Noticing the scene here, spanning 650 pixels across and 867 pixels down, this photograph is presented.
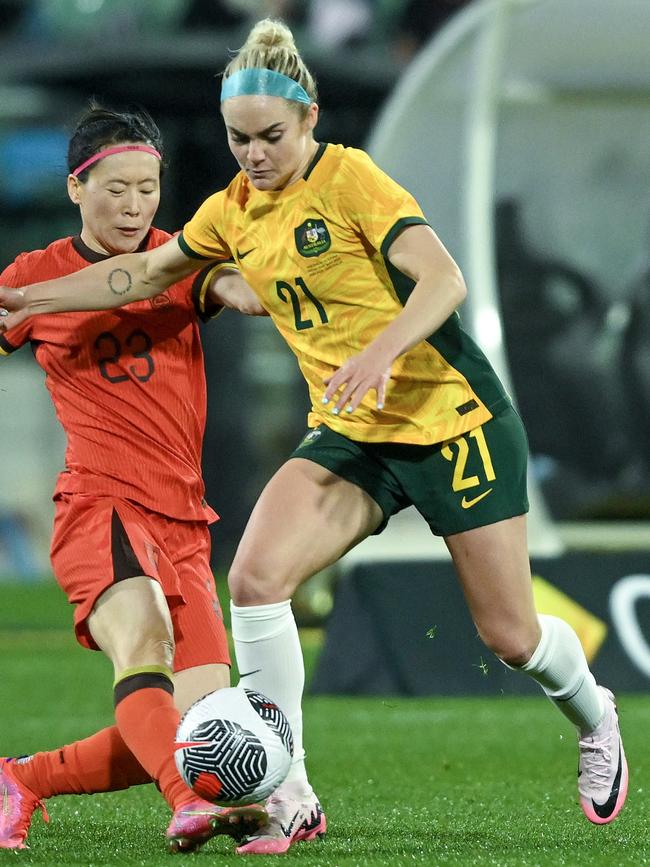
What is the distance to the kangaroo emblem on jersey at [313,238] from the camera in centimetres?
467

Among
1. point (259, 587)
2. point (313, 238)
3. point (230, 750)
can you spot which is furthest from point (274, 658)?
point (313, 238)

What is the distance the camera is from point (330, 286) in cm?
471

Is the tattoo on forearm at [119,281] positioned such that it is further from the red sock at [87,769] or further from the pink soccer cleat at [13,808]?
the pink soccer cleat at [13,808]

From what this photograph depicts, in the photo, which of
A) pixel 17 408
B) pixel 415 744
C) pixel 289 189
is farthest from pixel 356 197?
pixel 17 408

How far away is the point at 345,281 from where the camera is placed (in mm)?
4715

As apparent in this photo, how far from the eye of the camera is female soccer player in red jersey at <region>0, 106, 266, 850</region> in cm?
464

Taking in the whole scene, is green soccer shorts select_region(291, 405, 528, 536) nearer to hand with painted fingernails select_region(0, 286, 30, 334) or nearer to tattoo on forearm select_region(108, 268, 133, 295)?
tattoo on forearm select_region(108, 268, 133, 295)

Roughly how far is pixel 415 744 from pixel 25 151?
46.8 ft

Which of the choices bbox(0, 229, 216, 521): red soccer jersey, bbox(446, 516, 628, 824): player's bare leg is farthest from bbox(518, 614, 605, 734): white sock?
bbox(0, 229, 216, 521): red soccer jersey

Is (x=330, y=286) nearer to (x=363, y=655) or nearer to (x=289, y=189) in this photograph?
(x=289, y=189)

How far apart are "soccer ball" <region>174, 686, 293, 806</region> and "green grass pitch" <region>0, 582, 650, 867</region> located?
0.72 ft

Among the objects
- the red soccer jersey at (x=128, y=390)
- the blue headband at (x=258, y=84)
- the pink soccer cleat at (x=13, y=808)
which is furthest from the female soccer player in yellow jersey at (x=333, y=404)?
the pink soccer cleat at (x=13, y=808)

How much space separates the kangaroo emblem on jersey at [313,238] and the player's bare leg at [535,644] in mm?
949

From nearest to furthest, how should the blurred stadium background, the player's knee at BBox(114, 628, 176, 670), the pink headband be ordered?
the player's knee at BBox(114, 628, 176, 670)
the pink headband
the blurred stadium background
